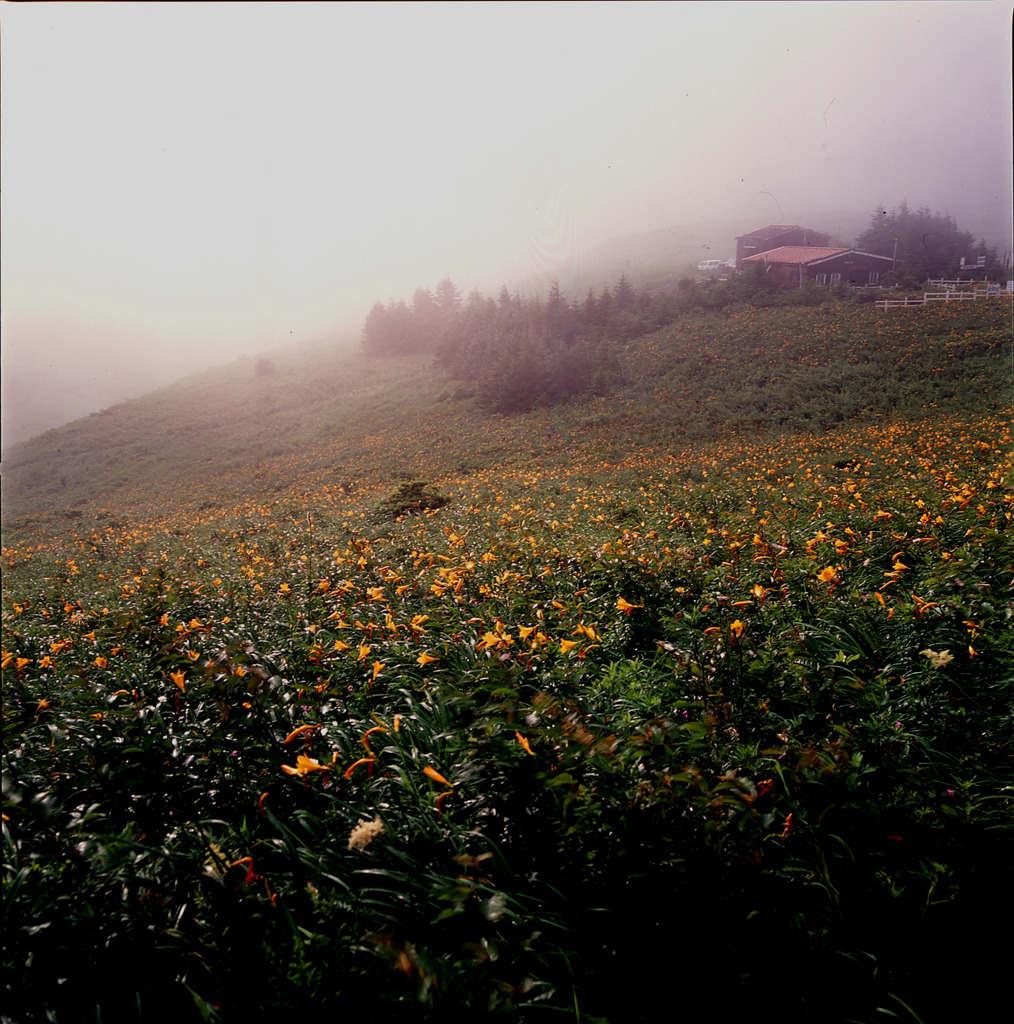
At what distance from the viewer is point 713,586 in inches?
138

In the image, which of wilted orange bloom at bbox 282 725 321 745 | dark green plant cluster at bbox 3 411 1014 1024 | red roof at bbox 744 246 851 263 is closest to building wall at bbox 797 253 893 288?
red roof at bbox 744 246 851 263

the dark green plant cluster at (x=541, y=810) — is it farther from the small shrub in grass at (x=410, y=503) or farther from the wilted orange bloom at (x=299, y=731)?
the small shrub in grass at (x=410, y=503)

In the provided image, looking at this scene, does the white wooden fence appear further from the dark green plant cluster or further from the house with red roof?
the dark green plant cluster

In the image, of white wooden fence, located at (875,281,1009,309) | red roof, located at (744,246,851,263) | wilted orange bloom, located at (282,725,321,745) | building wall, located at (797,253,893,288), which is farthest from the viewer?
building wall, located at (797,253,893,288)

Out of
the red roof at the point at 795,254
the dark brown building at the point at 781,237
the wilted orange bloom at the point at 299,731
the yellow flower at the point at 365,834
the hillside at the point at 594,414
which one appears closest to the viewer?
the yellow flower at the point at 365,834

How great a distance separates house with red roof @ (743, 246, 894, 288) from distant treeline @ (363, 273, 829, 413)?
0.81 m

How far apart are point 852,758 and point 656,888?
1.03 meters

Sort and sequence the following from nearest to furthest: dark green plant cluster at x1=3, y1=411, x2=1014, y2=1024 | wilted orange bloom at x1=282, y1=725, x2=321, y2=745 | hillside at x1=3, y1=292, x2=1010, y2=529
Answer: dark green plant cluster at x1=3, y1=411, x2=1014, y2=1024
wilted orange bloom at x1=282, y1=725, x2=321, y2=745
hillside at x1=3, y1=292, x2=1010, y2=529

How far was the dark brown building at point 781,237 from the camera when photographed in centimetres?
2777

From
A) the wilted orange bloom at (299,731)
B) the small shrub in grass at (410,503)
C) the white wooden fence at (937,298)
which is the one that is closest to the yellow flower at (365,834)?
the wilted orange bloom at (299,731)

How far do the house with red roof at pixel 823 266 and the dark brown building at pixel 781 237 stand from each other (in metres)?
0.49

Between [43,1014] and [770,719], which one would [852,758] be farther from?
[43,1014]

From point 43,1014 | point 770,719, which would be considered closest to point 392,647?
point 43,1014

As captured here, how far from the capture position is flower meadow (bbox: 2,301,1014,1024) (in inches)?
55.4
